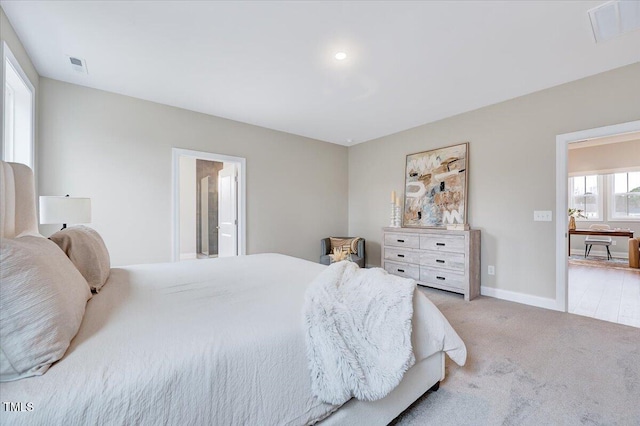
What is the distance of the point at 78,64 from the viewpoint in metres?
2.58

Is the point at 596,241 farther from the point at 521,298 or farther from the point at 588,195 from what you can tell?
the point at 521,298

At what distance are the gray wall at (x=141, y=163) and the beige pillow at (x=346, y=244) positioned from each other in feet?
2.02

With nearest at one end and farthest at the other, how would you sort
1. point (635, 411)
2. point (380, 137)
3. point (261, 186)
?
1. point (635, 411)
2. point (261, 186)
3. point (380, 137)

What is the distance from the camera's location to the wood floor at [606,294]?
289 cm

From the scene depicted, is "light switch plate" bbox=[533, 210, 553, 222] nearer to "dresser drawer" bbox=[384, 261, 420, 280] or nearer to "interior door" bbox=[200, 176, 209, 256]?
"dresser drawer" bbox=[384, 261, 420, 280]

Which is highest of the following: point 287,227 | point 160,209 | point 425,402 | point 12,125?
point 12,125

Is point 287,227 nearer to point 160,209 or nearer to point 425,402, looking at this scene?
point 160,209

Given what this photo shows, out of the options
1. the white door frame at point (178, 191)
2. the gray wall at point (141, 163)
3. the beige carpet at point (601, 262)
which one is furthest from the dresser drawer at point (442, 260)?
the beige carpet at point (601, 262)

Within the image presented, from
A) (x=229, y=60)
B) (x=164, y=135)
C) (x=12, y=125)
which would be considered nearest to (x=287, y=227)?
(x=164, y=135)

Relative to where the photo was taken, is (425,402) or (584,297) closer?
(425,402)

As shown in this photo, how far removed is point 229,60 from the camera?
251 centimetres

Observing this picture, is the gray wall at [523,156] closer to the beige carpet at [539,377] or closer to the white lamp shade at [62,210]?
the beige carpet at [539,377]

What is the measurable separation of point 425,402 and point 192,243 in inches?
240

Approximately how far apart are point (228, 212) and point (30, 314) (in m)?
3.74
